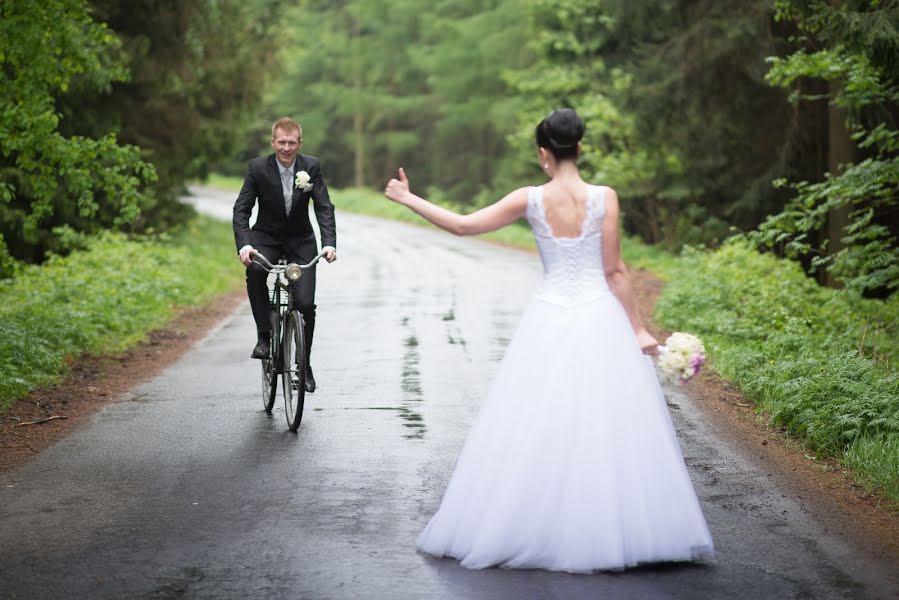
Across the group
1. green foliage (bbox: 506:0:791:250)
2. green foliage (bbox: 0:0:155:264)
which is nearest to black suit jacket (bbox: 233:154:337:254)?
green foliage (bbox: 0:0:155:264)

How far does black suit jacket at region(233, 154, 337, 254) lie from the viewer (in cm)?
902

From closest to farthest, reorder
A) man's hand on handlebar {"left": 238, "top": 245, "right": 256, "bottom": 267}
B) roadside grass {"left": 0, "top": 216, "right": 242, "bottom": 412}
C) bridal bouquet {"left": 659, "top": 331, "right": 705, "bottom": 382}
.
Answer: bridal bouquet {"left": 659, "top": 331, "right": 705, "bottom": 382}, man's hand on handlebar {"left": 238, "top": 245, "right": 256, "bottom": 267}, roadside grass {"left": 0, "top": 216, "right": 242, "bottom": 412}

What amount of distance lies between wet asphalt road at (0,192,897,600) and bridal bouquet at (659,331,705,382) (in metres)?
0.91

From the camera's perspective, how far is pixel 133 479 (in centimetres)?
754

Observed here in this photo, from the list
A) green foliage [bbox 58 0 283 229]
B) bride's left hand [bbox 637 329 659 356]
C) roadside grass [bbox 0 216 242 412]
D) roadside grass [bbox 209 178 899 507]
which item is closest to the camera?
bride's left hand [bbox 637 329 659 356]

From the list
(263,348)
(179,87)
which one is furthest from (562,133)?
(179,87)

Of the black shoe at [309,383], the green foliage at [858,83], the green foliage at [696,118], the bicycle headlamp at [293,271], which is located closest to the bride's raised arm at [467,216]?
the bicycle headlamp at [293,271]

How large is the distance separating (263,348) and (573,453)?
180 inches

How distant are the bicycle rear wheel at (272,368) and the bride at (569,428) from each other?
3944 millimetres

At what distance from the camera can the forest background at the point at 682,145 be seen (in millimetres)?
11186

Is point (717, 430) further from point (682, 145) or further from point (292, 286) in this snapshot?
point (682, 145)

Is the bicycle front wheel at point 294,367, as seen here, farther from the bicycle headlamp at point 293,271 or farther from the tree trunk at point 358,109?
the tree trunk at point 358,109

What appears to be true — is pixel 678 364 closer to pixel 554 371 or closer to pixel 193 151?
pixel 554 371

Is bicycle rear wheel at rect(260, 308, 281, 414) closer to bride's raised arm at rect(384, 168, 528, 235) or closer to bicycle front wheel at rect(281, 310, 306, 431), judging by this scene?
bicycle front wheel at rect(281, 310, 306, 431)
